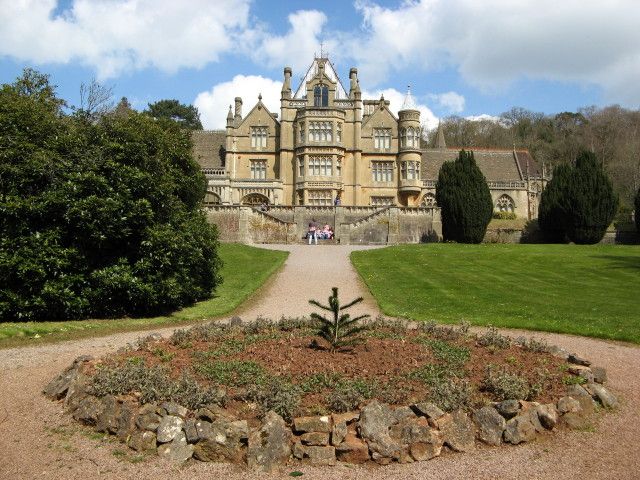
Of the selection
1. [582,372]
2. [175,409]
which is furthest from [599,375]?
[175,409]

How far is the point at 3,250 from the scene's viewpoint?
13070 mm

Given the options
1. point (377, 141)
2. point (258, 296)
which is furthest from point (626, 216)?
point (258, 296)

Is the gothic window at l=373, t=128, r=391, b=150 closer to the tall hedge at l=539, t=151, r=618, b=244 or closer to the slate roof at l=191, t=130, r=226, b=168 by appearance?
the slate roof at l=191, t=130, r=226, b=168

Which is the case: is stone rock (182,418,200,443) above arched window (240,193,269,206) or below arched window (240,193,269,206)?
below

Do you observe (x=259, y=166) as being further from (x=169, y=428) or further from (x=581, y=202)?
(x=169, y=428)

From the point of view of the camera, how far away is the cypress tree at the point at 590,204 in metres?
34.0

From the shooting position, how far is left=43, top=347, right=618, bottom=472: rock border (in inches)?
240

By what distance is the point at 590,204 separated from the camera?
111ft

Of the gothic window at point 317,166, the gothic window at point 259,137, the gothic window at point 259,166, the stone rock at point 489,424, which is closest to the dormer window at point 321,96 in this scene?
the gothic window at point 317,166

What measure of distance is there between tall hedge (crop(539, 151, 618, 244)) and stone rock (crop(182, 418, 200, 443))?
33.0m

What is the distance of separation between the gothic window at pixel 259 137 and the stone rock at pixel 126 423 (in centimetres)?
4334

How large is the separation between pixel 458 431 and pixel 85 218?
34.4 ft

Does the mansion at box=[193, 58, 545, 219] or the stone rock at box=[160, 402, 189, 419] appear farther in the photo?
the mansion at box=[193, 58, 545, 219]

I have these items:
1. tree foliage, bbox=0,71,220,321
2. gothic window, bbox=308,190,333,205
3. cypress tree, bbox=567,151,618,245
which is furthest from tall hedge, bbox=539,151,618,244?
tree foliage, bbox=0,71,220,321
